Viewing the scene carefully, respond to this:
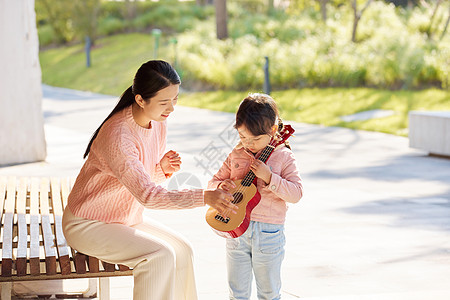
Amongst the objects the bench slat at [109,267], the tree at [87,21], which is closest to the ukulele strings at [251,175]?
the bench slat at [109,267]

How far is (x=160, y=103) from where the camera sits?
12.2 ft

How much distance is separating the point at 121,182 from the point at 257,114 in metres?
0.70

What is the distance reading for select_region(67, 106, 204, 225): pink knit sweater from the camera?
141 inches

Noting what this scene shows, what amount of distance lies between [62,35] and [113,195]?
35.2 m

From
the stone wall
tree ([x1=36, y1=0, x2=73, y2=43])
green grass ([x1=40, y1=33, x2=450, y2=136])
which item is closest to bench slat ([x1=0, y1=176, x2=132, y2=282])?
the stone wall

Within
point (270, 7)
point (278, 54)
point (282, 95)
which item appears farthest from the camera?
point (270, 7)

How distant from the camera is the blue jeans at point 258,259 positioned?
12.4 feet

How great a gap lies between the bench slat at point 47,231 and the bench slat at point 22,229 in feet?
0.32

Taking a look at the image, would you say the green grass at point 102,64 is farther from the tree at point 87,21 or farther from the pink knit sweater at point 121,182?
the pink knit sweater at point 121,182

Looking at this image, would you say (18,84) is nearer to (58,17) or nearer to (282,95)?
(282,95)

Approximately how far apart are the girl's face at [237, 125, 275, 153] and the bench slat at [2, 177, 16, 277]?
1.23m

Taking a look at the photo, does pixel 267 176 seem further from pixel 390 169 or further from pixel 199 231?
pixel 390 169

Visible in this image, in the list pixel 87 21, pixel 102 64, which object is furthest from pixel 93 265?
pixel 87 21

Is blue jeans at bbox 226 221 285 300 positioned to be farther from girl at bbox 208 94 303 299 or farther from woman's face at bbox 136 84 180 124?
woman's face at bbox 136 84 180 124
